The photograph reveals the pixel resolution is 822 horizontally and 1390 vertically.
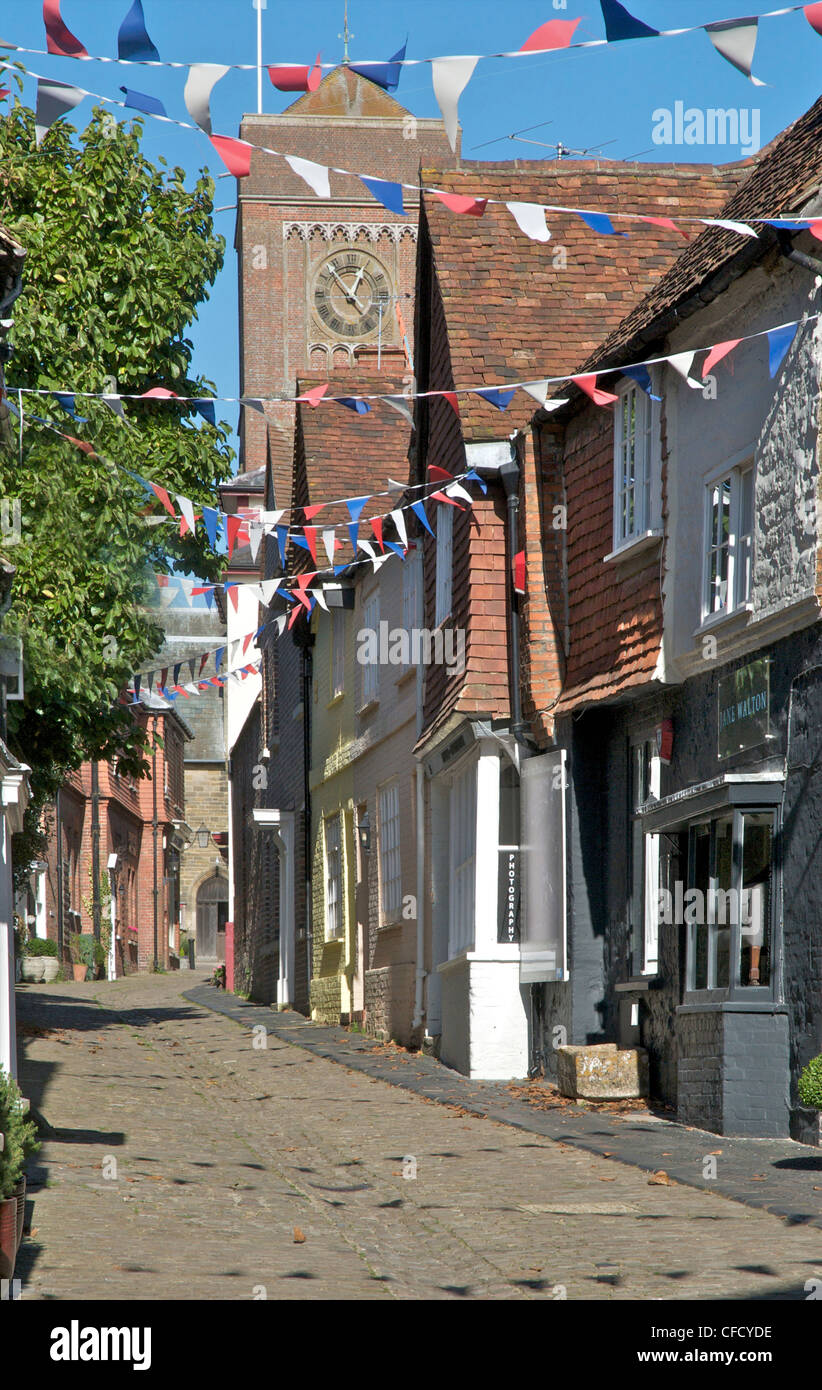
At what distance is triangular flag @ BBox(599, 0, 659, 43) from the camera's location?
21.2 feet

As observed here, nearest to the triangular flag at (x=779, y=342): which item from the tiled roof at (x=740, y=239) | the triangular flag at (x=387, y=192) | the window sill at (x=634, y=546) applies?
the tiled roof at (x=740, y=239)

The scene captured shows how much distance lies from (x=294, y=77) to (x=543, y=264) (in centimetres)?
962

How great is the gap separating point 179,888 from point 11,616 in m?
42.7

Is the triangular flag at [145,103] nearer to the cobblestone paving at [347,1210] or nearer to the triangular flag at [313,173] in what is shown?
the triangular flag at [313,173]

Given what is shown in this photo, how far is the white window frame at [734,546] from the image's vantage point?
38.3ft

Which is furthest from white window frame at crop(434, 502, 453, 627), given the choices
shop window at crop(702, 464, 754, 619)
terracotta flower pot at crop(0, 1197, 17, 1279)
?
terracotta flower pot at crop(0, 1197, 17, 1279)

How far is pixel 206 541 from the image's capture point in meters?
18.8

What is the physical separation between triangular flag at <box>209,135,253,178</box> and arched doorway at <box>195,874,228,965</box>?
53.5m

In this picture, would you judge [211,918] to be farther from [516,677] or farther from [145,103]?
[145,103]

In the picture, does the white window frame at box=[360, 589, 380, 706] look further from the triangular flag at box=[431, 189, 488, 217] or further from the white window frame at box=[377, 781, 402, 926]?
the triangular flag at box=[431, 189, 488, 217]

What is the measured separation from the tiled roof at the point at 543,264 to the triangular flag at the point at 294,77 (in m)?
8.49

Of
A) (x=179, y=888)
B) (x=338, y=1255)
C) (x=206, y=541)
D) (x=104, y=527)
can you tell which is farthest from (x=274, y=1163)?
(x=179, y=888)

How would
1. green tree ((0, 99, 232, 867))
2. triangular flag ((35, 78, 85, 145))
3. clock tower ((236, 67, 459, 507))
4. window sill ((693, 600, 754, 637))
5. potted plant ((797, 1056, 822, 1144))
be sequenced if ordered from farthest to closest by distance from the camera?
clock tower ((236, 67, 459, 507)), green tree ((0, 99, 232, 867)), window sill ((693, 600, 754, 637)), potted plant ((797, 1056, 822, 1144)), triangular flag ((35, 78, 85, 145))

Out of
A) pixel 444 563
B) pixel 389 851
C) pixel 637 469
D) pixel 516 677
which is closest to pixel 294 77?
pixel 637 469
